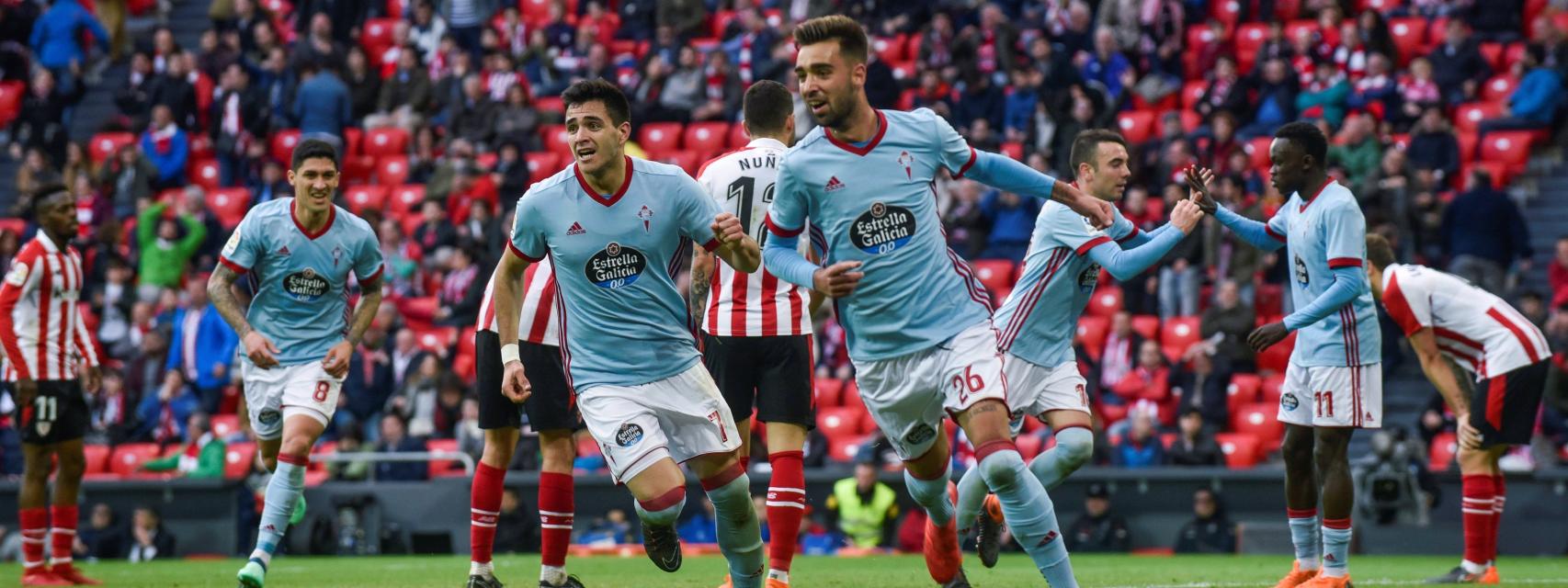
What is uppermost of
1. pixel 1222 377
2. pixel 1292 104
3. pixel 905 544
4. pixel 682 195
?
pixel 1292 104

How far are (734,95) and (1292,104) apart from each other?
23.3 ft

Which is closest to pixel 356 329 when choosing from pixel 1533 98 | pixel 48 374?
pixel 48 374

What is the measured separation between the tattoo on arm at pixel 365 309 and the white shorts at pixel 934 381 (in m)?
3.74

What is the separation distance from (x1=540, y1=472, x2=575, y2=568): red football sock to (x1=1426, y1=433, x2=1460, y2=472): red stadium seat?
10143 mm

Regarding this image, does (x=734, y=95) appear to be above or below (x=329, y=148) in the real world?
above

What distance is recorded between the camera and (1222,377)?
59.6 feet

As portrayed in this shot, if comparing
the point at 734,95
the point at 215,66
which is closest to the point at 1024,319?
the point at 734,95

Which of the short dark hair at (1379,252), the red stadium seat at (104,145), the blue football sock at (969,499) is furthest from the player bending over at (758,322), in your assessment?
the red stadium seat at (104,145)

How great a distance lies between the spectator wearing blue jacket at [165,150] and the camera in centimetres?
2592

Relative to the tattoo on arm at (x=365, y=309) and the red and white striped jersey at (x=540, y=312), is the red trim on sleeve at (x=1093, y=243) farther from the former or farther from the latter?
the tattoo on arm at (x=365, y=309)

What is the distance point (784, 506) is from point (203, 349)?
14.9m

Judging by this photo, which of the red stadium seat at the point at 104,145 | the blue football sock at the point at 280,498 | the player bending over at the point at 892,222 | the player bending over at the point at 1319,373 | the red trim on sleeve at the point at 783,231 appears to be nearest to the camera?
the player bending over at the point at 892,222

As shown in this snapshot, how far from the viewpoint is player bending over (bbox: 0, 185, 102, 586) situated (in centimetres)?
1237

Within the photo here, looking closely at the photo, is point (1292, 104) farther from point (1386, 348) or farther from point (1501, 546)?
point (1501, 546)
